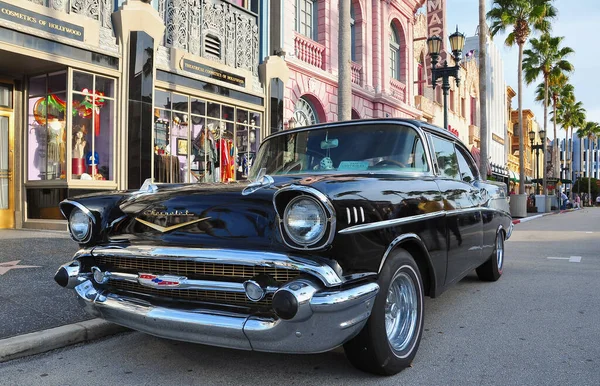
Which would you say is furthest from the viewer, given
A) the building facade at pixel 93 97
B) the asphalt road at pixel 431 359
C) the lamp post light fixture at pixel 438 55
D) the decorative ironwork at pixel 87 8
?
the lamp post light fixture at pixel 438 55

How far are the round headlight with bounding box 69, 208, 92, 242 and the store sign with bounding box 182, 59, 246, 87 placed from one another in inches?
345

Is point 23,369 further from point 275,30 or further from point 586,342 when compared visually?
point 275,30

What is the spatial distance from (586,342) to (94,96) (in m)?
9.32

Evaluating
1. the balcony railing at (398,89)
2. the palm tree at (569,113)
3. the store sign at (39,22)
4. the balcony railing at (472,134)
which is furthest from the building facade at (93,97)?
the palm tree at (569,113)

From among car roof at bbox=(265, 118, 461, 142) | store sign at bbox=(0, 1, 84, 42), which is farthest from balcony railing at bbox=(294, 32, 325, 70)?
car roof at bbox=(265, 118, 461, 142)

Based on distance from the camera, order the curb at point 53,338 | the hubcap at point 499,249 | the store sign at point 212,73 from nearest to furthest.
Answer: the curb at point 53,338
the hubcap at point 499,249
the store sign at point 212,73

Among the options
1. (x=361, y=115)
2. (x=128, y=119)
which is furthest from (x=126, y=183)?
(x=361, y=115)

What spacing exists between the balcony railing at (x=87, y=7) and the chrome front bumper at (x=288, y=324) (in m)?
8.33

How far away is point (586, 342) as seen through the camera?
3.56 meters

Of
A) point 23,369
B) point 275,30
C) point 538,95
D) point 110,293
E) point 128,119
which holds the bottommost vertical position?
point 23,369

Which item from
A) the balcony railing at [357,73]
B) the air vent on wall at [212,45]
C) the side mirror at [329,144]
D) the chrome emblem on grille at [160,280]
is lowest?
the chrome emblem on grille at [160,280]

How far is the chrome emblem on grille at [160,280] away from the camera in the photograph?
2.67 meters

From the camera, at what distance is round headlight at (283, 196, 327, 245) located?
245cm

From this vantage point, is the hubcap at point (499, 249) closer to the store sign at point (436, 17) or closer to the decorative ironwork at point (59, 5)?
the decorative ironwork at point (59, 5)
